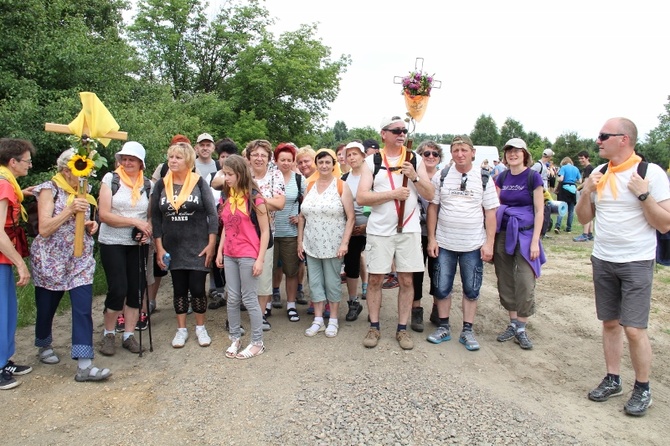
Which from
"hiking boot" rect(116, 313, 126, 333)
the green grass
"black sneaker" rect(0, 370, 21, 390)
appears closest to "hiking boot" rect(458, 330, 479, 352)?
"hiking boot" rect(116, 313, 126, 333)

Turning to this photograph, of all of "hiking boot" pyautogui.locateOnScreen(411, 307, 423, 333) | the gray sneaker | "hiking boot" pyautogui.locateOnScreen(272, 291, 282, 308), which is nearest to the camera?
the gray sneaker

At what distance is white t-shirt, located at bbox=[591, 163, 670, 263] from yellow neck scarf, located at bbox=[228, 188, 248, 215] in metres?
3.36

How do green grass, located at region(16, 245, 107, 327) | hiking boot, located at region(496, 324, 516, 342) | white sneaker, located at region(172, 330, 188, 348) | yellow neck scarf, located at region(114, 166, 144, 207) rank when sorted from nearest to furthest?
yellow neck scarf, located at region(114, 166, 144, 207) < white sneaker, located at region(172, 330, 188, 348) < hiking boot, located at region(496, 324, 516, 342) < green grass, located at region(16, 245, 107, 327)

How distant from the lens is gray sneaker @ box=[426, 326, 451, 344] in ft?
16.9

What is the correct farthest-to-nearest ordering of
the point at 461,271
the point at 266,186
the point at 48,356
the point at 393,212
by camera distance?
the point at 266,186 < the point at 461,271 < the point at 393,212 < the point at 48,356

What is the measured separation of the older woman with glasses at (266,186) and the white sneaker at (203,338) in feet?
2.26

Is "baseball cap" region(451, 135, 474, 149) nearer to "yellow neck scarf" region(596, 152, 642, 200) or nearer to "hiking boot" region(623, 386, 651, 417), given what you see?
"yellow neck scarf" region(596, 152, 642, 200)

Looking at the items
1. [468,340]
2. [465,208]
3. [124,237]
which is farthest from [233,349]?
[465,208]

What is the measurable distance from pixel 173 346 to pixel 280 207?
1.91 meters

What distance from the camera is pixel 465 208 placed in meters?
4.95

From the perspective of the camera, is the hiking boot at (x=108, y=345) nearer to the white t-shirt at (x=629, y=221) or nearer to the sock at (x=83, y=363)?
the sock at (x=83, y=363)

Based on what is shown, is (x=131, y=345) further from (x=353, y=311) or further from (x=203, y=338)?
(x=353, y=311)

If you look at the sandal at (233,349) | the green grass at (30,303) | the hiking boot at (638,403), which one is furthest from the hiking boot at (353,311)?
the green grass at (30,303)

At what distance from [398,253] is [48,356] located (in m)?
3.69
